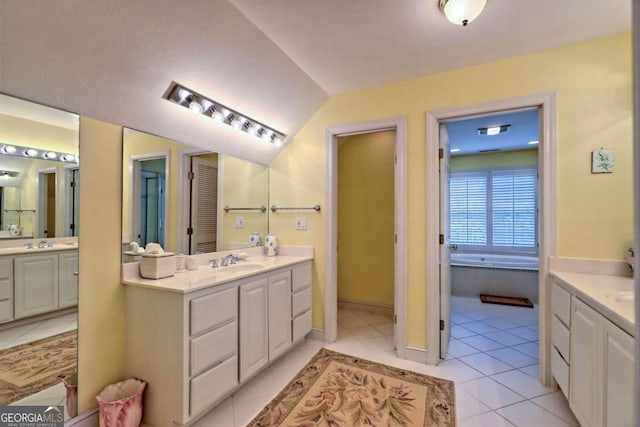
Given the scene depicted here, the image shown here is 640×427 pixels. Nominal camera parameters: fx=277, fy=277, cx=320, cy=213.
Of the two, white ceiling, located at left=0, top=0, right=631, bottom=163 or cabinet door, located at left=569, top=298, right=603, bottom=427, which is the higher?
white ceiling, located at left=0, top=0, right=631, bottom=163

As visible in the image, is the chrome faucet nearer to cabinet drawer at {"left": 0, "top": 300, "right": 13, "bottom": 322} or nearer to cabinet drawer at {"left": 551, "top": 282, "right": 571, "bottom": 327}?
cabinet drawer at {"left": 0, "top": 300, "right": 13, "bottom": 322}

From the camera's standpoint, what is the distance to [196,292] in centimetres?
151

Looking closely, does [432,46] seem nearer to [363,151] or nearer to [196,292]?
[363,151]

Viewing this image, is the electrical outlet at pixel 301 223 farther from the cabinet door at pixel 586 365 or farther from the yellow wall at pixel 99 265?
the cabinet door at pixel 586 365

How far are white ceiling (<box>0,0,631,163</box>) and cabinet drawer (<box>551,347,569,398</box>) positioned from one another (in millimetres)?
2062

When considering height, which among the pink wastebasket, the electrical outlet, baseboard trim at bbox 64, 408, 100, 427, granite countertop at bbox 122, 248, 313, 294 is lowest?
baseboard trim at bbox 64, 408, 100, 427

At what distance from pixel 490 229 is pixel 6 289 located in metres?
5.80

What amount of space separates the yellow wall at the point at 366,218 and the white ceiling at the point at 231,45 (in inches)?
53.8

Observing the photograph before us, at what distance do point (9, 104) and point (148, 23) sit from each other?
0.75 m

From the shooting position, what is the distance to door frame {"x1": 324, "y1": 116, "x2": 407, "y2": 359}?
2.35m

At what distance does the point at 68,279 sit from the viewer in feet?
4.96

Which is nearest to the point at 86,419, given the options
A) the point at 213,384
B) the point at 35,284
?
the point at 213,384

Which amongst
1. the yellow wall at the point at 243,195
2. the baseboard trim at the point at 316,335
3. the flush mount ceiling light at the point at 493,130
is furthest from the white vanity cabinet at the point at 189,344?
the flush mount ceiling light at the point at 493,130

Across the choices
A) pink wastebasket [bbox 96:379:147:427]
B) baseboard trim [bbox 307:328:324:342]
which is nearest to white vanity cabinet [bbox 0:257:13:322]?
pink wastebasket [bbox 96:379:147:427]
